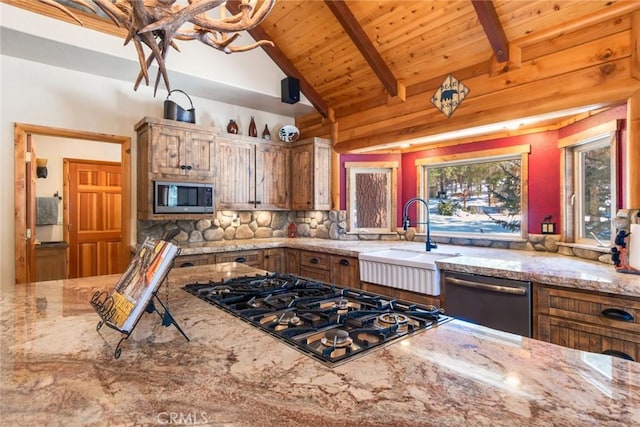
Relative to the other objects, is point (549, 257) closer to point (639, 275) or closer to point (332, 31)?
point (639, 275)

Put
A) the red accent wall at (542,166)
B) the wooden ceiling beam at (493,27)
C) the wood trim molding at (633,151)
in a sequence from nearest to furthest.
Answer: the wood trim molding at (633,151), the wooden ceiling beam at (493,27), the red accent wall at (542,166)

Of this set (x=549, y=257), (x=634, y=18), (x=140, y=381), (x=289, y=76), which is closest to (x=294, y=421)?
(x=140, y=381)

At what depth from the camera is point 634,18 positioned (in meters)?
2.18

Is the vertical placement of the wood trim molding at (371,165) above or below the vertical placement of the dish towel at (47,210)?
above

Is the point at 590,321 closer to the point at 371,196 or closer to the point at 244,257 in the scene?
the point at 371,196

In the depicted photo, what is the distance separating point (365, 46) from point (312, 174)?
1.62m

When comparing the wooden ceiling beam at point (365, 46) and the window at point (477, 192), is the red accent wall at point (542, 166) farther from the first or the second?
the wooden ceiling beam at point (365, 46)

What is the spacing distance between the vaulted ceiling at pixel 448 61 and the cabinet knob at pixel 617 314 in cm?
143

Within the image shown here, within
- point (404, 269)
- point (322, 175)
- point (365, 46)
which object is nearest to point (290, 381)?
point (404, 269)

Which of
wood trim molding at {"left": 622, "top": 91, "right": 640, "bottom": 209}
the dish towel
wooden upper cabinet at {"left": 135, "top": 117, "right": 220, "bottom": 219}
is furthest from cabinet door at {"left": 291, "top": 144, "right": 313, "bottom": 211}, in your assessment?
the dish towel

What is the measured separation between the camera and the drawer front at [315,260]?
3.70 metres

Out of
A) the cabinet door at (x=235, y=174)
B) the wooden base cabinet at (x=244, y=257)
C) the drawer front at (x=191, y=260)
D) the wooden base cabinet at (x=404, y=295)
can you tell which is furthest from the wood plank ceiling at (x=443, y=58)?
the drawer front at (x=191, y=260)

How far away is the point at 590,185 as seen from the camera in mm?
2777

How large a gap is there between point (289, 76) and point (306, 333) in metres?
3.89
